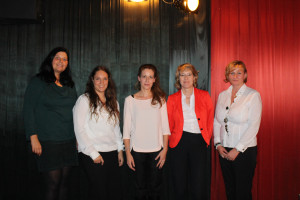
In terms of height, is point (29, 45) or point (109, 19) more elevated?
point (109, 19)

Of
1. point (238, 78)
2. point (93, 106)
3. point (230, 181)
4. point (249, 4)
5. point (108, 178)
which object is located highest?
point (249, 4)

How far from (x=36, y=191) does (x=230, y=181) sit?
2403 mm

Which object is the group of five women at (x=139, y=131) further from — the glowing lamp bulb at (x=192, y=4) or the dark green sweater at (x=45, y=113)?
the glowing lamp bulb at (x=192, y=4)

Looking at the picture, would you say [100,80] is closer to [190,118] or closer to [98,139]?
[98,139]

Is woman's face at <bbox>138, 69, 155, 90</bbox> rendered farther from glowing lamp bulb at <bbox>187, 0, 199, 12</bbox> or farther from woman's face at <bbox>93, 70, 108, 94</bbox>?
glowing lamp bulb at <bbox>187, 0, 199, 12</bbox>

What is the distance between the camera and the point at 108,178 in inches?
68.8

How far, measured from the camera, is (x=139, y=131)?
1.91 metres

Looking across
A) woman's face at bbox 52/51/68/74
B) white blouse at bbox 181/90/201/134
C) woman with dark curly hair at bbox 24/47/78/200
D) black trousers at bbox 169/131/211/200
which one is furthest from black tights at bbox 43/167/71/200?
white blouse at bbox 181/90/201/134

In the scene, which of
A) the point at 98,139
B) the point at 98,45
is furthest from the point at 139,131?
the point at 98,45

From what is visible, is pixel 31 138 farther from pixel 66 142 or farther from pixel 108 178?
pixel 108 178

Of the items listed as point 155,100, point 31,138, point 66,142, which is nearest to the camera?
point 31,138

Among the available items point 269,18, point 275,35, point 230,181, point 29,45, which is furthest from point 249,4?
point 29,45

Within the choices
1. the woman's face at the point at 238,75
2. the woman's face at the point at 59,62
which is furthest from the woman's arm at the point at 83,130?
the woman's face at the point at 238,75

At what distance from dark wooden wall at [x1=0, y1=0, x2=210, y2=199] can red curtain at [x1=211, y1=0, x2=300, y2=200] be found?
0.25m
